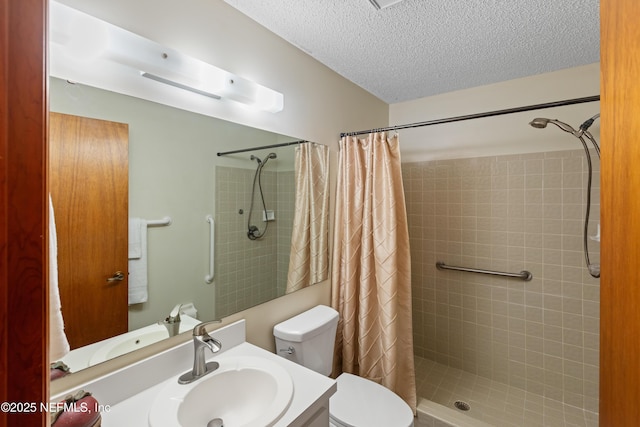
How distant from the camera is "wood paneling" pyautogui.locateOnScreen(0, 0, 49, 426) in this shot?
0.95ft

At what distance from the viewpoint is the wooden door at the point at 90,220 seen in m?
0.80

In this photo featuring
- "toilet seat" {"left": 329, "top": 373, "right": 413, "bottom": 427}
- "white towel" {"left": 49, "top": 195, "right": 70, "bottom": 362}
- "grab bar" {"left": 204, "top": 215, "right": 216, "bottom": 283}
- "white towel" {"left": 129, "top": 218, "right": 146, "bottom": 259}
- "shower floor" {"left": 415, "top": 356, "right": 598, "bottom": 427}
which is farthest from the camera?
"shower floor" {"left": 415, "top": 356, "right": 598, "bottom": 427}

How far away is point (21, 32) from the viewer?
30 centimetres

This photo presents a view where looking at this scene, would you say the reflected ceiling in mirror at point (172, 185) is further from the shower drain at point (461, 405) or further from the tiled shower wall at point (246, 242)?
the shower drain at point (461, 405)

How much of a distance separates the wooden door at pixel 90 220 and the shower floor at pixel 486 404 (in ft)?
6.05

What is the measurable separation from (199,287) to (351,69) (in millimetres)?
1640

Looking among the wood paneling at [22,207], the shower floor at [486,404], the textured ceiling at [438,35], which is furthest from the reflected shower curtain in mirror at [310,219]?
the wood paneling at [22,207]

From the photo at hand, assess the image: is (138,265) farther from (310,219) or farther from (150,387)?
(310,219)

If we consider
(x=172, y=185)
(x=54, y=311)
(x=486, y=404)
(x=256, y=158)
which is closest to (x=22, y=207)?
(x=54, y=311)

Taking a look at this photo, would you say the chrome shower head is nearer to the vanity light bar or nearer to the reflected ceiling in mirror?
the reflected ceiling in mirror

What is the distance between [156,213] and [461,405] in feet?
7.42

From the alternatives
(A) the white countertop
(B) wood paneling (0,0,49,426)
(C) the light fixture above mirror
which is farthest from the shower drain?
(C) the light fixture above mirror

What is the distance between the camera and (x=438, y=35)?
1.48 meters

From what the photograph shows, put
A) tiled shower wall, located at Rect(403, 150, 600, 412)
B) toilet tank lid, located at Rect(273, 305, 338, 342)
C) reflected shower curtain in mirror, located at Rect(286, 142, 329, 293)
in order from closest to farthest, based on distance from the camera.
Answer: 1. toilet tank lid, located at Rect(273, 305, 338, 342)
2. reflected shower curtain in mirror, located at Rect(286, 142, 329, 293)
3. tiled shower wall, located at Rect(403, 150, 600, 412)
